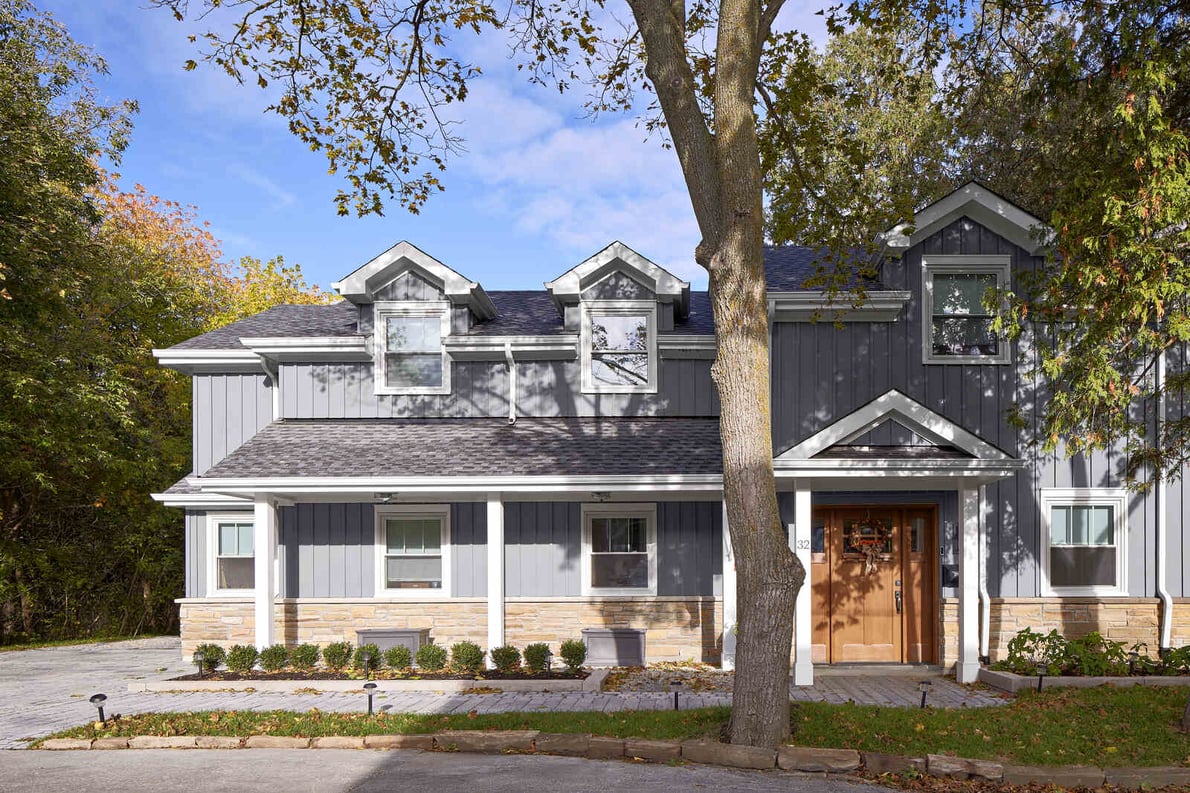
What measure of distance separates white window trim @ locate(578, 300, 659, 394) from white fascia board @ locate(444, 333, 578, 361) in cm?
24

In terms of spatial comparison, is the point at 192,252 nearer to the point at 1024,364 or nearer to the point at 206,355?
the point at 206,355

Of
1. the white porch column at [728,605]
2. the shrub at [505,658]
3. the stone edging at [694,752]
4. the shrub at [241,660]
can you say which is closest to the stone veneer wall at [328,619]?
the shrub at [241,660]

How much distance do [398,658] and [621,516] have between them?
4203 millimetres

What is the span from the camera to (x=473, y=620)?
1374cm

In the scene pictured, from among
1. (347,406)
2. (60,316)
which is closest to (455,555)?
(347,406)

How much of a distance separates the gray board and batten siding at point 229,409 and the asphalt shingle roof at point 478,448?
566 mm

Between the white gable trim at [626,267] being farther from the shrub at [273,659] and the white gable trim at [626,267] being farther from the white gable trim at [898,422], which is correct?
the shrub at [273,659]

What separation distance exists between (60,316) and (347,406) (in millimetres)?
9644

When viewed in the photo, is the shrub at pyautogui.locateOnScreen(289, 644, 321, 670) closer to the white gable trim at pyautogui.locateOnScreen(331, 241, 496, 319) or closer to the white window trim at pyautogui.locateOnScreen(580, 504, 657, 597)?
the white window trim at pyautogui.locateOnScreen(580, 504, 657, 597)

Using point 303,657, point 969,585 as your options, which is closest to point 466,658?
point 303,657

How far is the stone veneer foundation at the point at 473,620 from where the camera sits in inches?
532

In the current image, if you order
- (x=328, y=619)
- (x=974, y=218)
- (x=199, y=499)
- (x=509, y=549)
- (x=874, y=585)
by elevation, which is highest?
(x=974, y=218)

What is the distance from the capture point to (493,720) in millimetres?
9164

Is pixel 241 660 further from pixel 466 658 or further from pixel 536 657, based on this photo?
pixel 536 657
